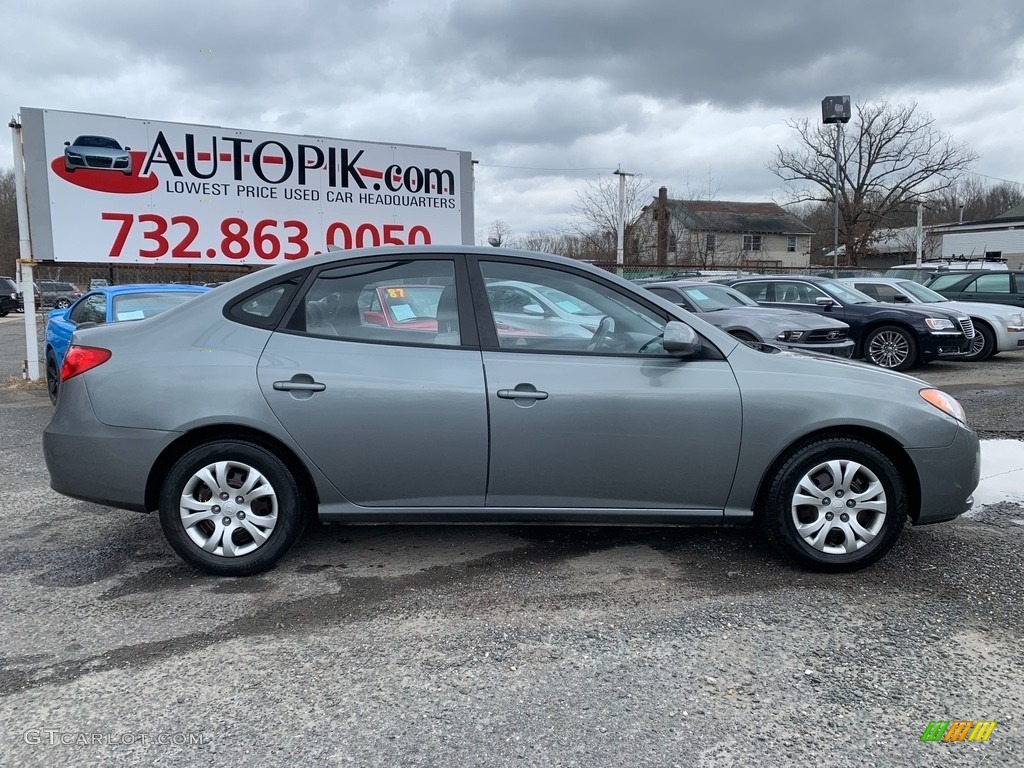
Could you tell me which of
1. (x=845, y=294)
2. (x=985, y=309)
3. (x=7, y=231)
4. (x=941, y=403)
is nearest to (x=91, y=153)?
(x=941, y=403)

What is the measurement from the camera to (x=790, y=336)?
9922mm

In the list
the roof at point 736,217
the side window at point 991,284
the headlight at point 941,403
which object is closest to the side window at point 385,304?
the headlight at point 941,403

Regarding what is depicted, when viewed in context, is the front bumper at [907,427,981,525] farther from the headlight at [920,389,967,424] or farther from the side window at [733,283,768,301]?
the side window at [733,283,768,301]

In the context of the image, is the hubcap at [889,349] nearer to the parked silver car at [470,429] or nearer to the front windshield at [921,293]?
the front windshield at [921,293]

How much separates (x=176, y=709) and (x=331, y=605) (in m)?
0.91

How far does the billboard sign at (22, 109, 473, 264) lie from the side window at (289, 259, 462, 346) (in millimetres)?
6728

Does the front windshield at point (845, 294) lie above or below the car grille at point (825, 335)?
Answer: above

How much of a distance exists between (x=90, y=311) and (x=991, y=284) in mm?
16846

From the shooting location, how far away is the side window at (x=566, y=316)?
3.75 m

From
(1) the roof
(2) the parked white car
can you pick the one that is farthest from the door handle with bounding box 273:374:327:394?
(1) the roof

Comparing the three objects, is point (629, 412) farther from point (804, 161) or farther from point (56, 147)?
point (804, 161)

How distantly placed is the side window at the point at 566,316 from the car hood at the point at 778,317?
272 inches

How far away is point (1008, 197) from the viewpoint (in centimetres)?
7181

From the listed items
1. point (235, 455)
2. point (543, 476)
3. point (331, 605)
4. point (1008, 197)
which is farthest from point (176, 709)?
point (1008, 197)
